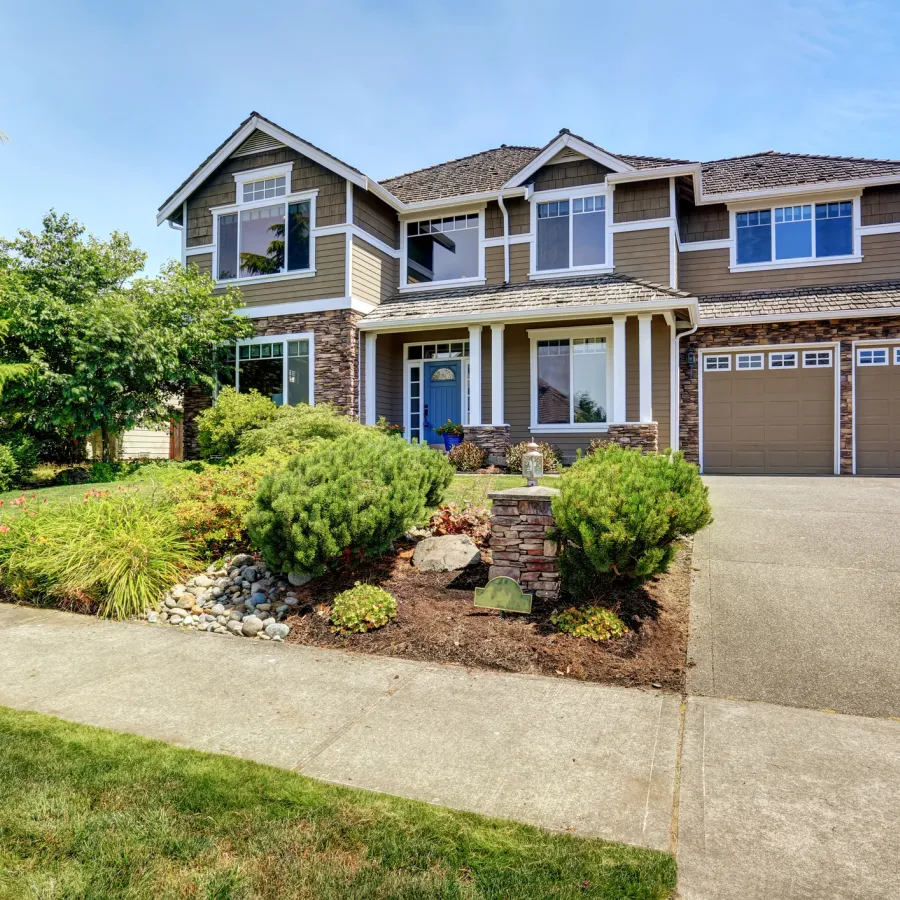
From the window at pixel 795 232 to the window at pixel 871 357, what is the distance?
8.39ft

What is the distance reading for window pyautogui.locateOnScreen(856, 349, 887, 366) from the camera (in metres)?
13.5

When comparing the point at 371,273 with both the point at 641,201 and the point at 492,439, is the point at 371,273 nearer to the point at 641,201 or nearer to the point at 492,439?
the point at 492,439

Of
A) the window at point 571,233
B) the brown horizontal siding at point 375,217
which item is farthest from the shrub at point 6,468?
the window at point 571,233

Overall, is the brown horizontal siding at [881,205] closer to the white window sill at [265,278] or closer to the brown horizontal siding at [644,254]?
the brown horizontal siding at [644,254]

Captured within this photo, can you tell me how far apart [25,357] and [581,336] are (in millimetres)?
11542

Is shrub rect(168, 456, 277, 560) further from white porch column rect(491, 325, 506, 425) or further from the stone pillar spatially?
white porch column rect(491, 325, 506, 425)

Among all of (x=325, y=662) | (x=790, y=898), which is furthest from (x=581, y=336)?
(x=790, y=898)

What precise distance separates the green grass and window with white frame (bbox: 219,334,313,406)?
39.8 ft

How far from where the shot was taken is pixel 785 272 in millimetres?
14922

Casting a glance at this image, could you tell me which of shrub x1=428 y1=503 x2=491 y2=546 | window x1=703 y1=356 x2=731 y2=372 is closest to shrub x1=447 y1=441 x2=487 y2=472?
shrub x1=428 y1=503 x2=491 y2=546

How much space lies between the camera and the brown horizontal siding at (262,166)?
1471 centimetres

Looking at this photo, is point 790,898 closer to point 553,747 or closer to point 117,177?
point 553,747

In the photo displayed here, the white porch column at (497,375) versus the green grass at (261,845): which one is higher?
the white porch column at (497,375)

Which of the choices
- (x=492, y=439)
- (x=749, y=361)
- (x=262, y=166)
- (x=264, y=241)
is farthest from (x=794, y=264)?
(x=262, y=166)
